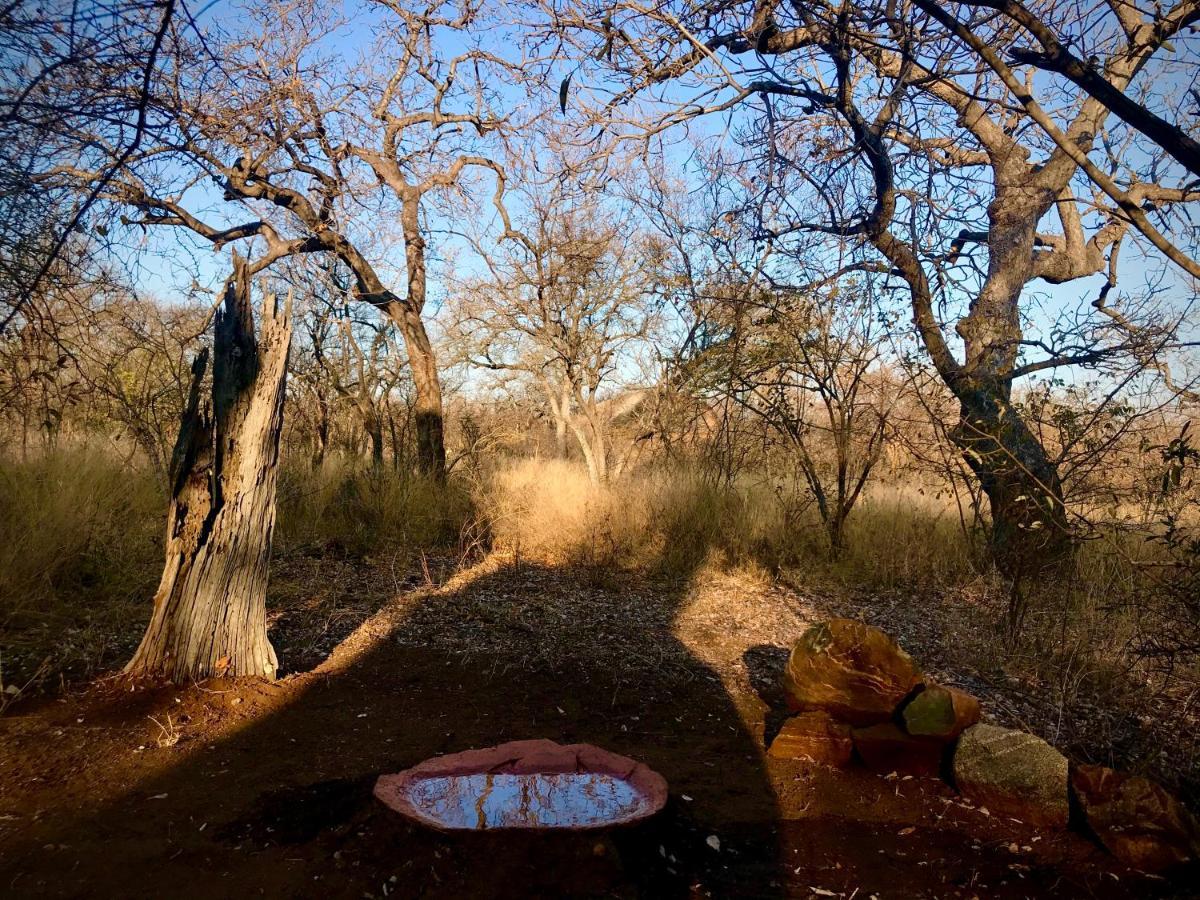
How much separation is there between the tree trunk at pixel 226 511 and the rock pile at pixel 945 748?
266cm

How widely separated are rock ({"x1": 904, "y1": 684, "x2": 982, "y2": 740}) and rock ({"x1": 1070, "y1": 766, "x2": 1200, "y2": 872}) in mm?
454

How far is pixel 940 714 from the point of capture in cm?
321

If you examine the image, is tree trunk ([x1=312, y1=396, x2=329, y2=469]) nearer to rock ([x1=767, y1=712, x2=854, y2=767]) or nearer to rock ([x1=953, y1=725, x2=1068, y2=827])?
rock ([x1=767, y1=712, x2=854, y2=767])

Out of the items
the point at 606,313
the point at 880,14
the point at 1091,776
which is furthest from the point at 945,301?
the point at 606,313

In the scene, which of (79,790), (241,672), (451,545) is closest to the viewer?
(79,790)

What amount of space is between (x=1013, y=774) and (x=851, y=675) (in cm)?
69

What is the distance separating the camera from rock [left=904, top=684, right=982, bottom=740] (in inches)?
126

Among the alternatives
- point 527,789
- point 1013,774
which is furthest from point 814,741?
point 527,789

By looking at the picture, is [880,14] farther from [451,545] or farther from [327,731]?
[451,545]

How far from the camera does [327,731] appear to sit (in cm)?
350

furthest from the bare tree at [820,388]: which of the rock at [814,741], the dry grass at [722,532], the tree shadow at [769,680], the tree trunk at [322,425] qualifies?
the tree trunk at [322,425]

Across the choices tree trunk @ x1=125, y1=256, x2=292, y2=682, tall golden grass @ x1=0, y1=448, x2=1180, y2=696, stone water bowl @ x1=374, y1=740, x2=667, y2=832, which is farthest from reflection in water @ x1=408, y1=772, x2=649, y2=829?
tall golden grass @ x1=0, y1=448, x2=1180, y2=696

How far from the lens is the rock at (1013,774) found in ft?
9.47

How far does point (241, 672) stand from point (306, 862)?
1.74 meters
